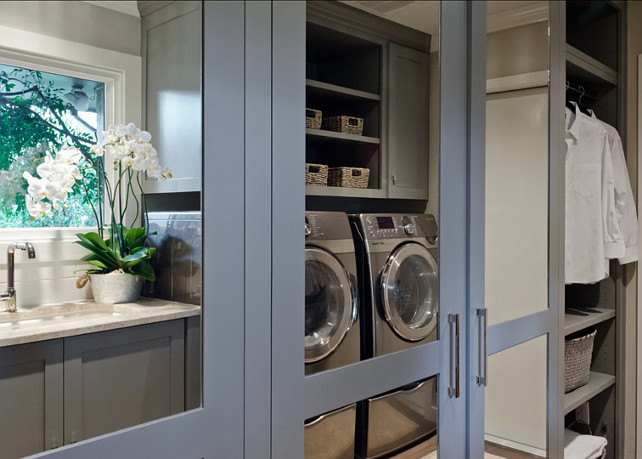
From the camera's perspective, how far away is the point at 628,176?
8.61 ft

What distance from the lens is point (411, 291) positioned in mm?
1396

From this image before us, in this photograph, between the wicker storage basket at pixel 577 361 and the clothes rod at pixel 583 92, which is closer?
the wicker storage basket at pixel 577 361

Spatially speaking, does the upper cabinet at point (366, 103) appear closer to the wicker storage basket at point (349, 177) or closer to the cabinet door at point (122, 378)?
→ the wicker storage basket at point (349, 177)

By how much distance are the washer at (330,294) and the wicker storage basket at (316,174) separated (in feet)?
0.22

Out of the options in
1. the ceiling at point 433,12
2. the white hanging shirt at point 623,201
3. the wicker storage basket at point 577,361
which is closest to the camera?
the ceiling at point 433,12

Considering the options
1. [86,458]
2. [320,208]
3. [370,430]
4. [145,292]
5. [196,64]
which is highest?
[196,64]

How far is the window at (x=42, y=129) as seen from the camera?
734 mm

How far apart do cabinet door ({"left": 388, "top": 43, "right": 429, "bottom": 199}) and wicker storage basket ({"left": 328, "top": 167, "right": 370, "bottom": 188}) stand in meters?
0.11

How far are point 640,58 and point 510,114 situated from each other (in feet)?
4.35

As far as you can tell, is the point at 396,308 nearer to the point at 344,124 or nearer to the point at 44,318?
the point at 344,124

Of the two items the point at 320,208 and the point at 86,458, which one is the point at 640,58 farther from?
the point at 86,458

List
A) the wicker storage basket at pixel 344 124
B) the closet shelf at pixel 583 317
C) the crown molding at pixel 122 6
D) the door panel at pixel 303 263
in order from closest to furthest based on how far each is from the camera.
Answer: the crown molding at pixel 122 6, the door panel at pixel 303 263, the wicker storage basket at pixel 344 124, the closet shelf at pixel 583 317

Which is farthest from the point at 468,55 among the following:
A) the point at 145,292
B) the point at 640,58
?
the point at 640,58

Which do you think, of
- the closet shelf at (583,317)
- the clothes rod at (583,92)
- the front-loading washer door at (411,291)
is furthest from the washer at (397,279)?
the clothes rod at (583,92)
